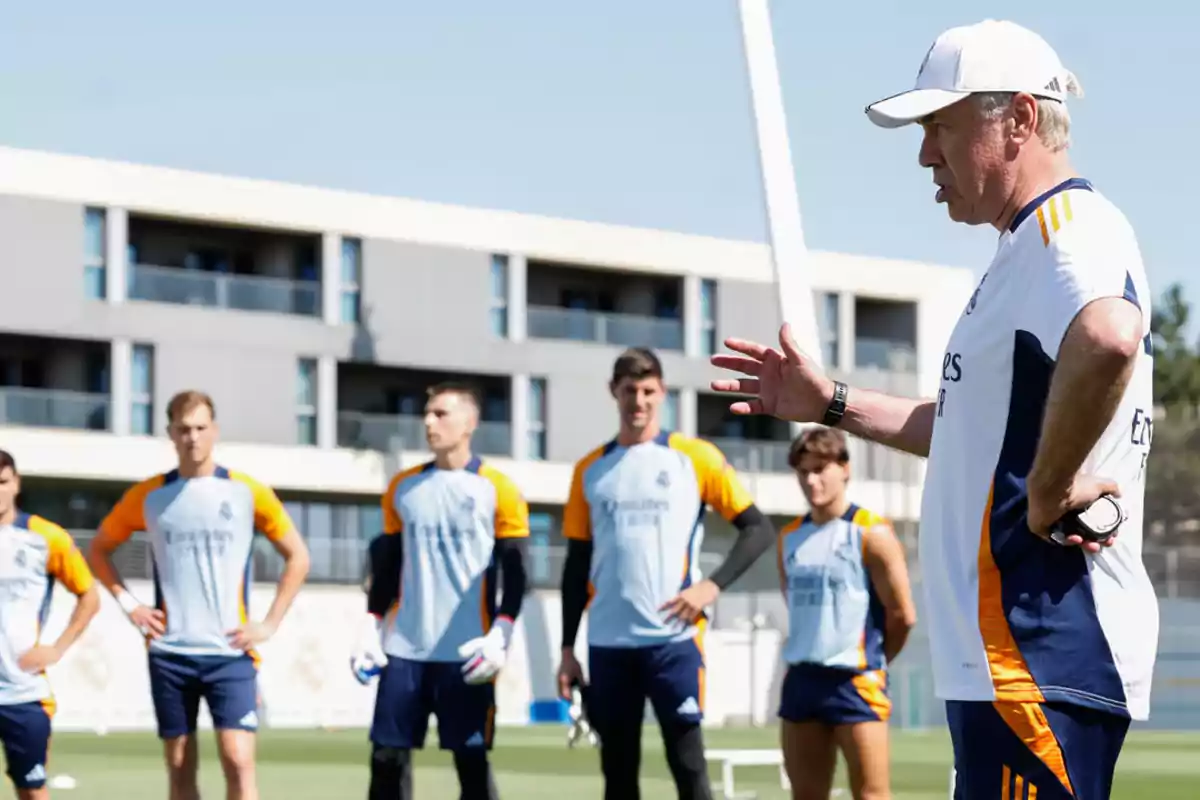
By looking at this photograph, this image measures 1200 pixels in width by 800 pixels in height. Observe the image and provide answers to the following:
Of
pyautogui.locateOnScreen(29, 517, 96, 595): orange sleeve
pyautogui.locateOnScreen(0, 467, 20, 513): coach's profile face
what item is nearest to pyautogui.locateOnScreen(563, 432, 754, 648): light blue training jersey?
pyautogui.locateOnScreen(29, 517, 96, 595): orange sleeve

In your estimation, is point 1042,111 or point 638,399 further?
point 638,399

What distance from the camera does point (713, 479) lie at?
1038 centimetres

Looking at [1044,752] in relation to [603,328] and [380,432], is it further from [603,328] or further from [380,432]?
[603,328]

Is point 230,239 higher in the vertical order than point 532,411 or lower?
higher

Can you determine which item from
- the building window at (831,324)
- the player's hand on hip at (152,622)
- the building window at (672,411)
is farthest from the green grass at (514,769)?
the building window at (831,324)

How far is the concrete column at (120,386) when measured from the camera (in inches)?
1977

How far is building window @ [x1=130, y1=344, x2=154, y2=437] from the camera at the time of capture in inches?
1999

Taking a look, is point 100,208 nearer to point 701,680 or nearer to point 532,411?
point 532,411

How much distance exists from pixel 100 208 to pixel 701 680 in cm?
4161

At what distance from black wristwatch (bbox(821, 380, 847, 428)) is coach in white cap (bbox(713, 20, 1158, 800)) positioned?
666mm

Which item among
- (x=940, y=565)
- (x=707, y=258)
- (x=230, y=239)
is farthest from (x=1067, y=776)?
(x=707, y=258)

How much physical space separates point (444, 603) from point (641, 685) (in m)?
1.00

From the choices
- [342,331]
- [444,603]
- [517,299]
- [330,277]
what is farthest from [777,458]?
[444,603]

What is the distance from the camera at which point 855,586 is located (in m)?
10.1
